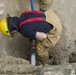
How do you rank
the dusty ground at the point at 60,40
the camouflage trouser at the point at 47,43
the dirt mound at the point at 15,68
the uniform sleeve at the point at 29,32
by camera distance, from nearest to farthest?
the dirt mound at the point at 15,68
the uniform sleeve at the point at 29,32
the camouflage trouser at the point at 47,43
the dusty ground at the point at 60,40

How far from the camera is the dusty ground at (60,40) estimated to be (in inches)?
75.4

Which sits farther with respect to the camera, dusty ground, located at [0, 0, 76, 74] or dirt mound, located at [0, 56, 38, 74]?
dusty ground, located at [0, 0, 76, 74]

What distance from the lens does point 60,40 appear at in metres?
2.01

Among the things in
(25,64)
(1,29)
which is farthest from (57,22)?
(25,64)

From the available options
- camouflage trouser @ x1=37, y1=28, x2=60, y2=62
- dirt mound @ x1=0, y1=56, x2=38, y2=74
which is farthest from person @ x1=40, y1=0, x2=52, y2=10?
dirt mound @ x1=0, y1=56, x2=38, y2=74

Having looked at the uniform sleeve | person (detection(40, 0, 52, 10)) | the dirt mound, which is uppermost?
person (detection(40, 0, 52, 10))

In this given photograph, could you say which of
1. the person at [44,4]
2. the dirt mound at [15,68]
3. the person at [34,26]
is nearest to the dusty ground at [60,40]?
the person at [44,4]

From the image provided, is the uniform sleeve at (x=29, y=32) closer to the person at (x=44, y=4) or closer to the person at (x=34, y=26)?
the person at (x=34, y=26)

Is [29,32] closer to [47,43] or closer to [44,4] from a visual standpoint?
[47,43]

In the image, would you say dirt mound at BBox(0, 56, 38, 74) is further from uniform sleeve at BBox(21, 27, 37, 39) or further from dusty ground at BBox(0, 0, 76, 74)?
dusty ground at BBox(0, 0, 76, 74)

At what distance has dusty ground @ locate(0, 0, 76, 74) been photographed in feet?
6.28

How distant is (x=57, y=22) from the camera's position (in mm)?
1786

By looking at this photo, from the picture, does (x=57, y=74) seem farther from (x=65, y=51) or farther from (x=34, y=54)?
(x=65, y=51)

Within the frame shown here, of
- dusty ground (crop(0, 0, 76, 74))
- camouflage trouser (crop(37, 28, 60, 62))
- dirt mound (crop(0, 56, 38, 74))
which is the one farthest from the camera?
dusty ground (crop(0, 0, 76, 74))
